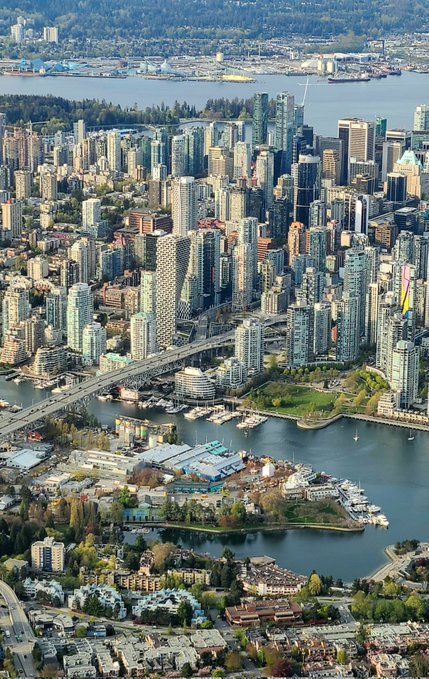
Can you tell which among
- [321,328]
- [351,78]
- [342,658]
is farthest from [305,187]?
[351,78]

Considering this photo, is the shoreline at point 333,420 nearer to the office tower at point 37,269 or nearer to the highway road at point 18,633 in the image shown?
the highway road at point 18,633

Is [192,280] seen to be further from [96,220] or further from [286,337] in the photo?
[96,220]

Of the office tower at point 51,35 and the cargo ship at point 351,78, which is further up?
the office tower at point 51,35

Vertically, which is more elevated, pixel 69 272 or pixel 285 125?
pixel 285 125

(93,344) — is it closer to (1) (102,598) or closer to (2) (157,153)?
(1) (102,598)

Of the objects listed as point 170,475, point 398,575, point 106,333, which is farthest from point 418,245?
point 398,575

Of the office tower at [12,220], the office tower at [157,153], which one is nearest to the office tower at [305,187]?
the office tower at [157,153]
